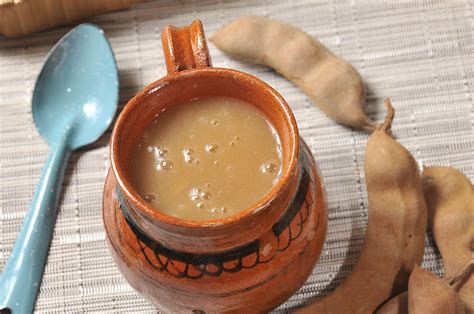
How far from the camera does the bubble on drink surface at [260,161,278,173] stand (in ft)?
2.65

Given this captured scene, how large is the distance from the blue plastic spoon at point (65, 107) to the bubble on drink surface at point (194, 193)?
1.01ft

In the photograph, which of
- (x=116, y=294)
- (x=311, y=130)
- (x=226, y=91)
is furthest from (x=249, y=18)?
(x=116, y=294)

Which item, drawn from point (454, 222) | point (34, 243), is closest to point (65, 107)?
point (34, 243)

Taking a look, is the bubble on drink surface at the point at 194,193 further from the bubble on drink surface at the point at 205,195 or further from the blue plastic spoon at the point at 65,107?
the blue plastic spoon at the point at 65,107

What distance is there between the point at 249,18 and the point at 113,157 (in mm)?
442

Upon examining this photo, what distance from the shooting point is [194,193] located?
0.79 metres

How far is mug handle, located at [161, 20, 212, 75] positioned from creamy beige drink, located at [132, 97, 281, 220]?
40 mm

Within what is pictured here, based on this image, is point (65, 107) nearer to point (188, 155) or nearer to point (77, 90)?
point (77, 90)

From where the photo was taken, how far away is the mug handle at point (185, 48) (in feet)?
2.80

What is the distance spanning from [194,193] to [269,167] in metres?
0.08

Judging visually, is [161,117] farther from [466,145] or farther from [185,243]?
[466,145]

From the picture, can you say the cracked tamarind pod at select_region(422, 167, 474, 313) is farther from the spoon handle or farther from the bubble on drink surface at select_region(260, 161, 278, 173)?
the spoon handle

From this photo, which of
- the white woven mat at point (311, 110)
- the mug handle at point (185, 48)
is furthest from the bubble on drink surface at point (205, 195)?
the white woven mat at point (311, 110)

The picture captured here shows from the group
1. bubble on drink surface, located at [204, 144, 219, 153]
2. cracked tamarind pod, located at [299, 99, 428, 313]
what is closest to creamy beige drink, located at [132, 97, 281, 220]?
bubble on drink surface, located at [204, 144, 219, 153]
